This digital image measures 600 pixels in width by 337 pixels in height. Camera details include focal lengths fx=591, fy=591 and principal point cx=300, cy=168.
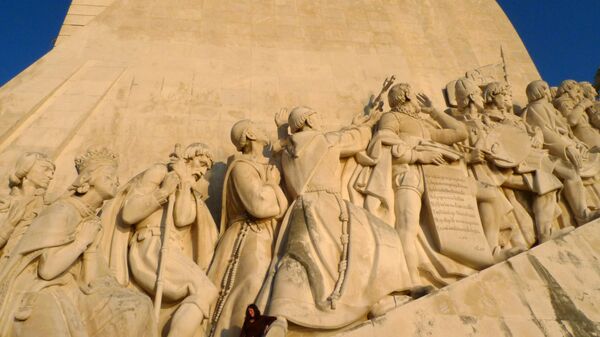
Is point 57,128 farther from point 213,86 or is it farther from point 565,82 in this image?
point 565,82

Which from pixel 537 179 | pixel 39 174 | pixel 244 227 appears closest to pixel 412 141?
pixel 537 179

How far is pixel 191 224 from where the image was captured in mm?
5402

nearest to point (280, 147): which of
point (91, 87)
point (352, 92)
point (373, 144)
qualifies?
point (373, 144)

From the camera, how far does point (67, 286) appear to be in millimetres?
4379

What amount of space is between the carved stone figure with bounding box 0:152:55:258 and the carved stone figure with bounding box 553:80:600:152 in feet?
20.7

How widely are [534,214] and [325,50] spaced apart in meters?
3.70

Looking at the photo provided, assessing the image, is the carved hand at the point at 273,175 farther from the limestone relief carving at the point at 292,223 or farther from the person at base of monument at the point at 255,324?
the person at base of monument at the point at 255,324

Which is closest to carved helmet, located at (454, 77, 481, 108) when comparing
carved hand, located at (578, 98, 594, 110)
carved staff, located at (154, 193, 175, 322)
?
carved hand, located at (578, 98, 594, 110)

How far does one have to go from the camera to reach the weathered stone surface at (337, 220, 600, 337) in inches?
173

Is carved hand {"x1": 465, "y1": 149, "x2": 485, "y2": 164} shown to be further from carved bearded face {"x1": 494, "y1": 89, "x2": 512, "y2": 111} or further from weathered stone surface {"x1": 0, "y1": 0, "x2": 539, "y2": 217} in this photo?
weathered stone surface {"x1": 0, "y1": 0, "x2": 539, "y2": 217}

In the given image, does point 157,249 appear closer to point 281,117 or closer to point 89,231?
point 89,231

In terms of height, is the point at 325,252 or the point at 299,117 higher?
the point at 299,117

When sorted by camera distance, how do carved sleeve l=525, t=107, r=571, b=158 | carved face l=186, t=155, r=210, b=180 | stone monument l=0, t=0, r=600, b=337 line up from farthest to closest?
1. carved sleeve l=525, t=107, r=571, b=158
2. carved face l=186, t=155, r=210, b=180
3. stone monument l=0, t=0, r=600, b=337

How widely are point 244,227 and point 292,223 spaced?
475 millimetres
